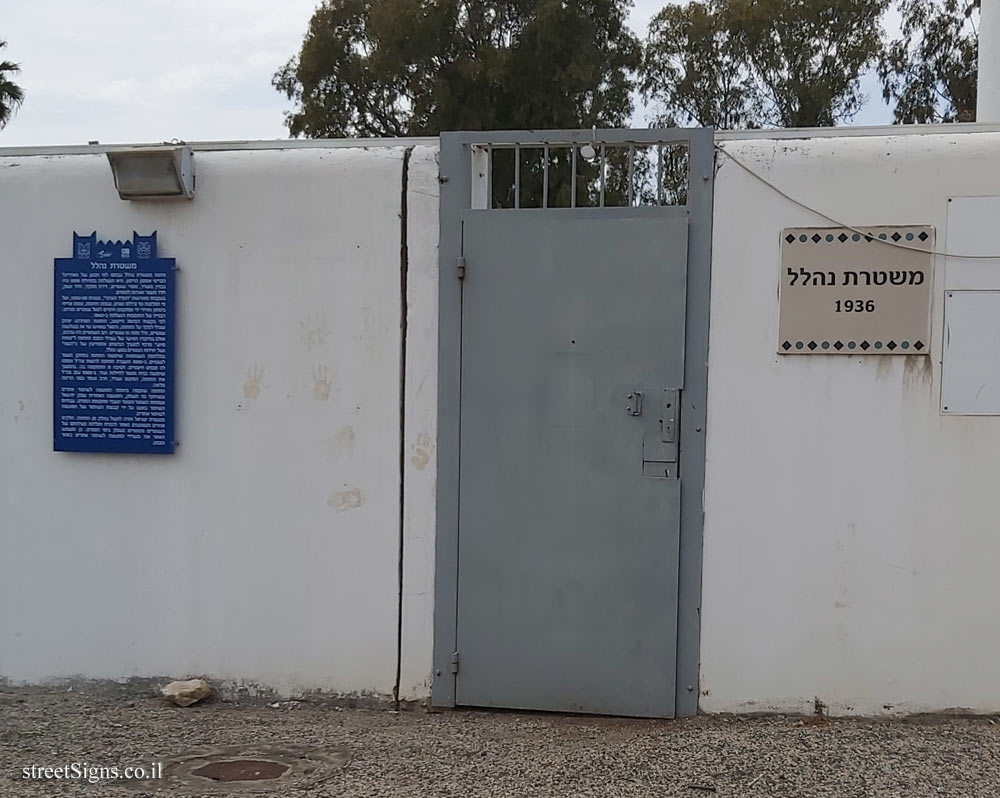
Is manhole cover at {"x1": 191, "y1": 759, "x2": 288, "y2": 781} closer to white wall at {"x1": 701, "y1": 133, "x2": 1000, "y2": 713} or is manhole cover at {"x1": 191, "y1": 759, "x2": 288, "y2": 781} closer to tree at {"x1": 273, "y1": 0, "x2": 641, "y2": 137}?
white wall at {"x1": 701, "y1": 133, "x2": 1000, "y2": 713}

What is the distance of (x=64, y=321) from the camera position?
16.2ft

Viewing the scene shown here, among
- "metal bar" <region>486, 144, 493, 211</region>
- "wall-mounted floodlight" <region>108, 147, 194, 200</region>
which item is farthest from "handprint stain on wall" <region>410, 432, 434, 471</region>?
"wall-mounted floodlight" <region>108, 147, 194, 200</region>

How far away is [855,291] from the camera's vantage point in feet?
14.4

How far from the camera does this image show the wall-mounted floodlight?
187 inches

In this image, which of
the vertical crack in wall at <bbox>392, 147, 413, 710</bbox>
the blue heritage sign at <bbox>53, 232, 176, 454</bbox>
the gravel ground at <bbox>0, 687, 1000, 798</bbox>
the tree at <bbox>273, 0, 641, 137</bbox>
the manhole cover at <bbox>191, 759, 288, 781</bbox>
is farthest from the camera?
the tree at <bbox>273, 0, 641, 137</bbox>

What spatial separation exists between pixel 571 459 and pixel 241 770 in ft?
5.73

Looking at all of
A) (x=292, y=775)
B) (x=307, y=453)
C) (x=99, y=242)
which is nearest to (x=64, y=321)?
(x=99, y=242)

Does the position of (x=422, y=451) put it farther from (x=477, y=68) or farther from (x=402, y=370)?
(x=477, y=68)

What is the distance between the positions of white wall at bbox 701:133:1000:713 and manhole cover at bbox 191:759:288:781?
68.0 inches

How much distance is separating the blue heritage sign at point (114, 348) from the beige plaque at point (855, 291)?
8.65 feet

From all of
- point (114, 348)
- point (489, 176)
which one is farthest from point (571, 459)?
point (114, 348)

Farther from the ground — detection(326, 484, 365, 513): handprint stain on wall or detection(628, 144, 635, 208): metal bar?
detection(628, 144, 635, 208): metal bar

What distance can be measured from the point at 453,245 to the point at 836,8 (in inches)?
903

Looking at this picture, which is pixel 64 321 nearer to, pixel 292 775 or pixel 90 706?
pixel 90 706
